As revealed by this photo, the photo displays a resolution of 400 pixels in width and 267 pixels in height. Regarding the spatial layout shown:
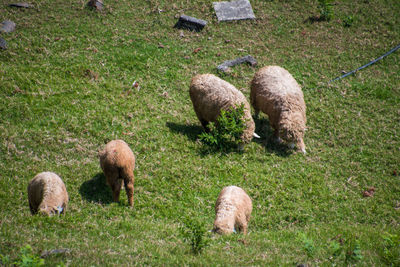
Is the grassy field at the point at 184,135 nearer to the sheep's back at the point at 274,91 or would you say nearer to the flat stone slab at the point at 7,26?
the flat stone slab at the point at 7,26

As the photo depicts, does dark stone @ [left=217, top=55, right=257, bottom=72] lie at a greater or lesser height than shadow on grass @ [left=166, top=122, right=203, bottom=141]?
greater

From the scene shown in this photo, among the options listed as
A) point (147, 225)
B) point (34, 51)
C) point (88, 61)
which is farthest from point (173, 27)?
point (147, 225)

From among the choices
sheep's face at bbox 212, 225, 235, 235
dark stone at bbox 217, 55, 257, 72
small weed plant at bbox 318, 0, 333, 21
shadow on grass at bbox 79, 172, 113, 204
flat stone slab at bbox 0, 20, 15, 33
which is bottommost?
shadow on grass at bbox 79, 172, 113, 204

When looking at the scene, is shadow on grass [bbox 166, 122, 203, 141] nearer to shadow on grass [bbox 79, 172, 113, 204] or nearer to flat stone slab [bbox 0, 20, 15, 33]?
shadow on grass [bbox 79, 172, 113, 204]

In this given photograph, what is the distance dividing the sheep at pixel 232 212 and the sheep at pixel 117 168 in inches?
76.0

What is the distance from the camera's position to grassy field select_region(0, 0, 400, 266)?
621 centimetres

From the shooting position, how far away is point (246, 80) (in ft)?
44.8

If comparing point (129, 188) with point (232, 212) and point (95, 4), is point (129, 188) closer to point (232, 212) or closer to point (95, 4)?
point (232, 212)

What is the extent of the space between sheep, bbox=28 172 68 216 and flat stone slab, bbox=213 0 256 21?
458 inches

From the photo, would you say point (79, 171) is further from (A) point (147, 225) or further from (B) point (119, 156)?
(A) point (147, 225)

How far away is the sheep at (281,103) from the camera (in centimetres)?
1042

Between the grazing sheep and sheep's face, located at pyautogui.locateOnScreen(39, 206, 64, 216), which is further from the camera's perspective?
the grazing sheep

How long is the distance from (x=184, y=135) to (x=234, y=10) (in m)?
8.76

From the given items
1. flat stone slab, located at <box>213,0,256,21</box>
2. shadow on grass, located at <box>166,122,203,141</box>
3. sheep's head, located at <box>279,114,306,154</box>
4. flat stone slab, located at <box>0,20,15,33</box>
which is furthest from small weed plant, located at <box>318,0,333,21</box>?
flat stone slab, located at <box>0,20,15,33</box>
